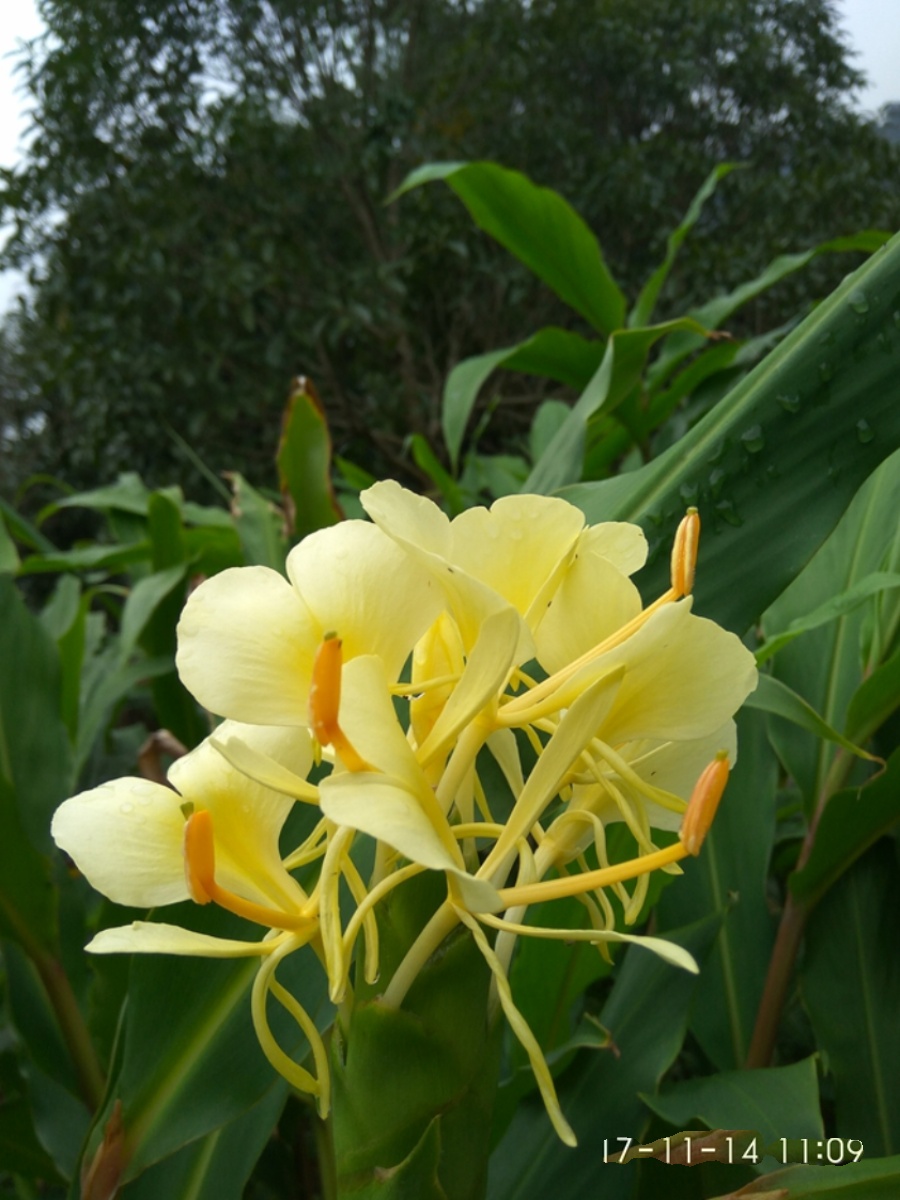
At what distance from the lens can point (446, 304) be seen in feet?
13.2

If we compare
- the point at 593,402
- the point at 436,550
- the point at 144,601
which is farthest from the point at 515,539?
the point at 144,601

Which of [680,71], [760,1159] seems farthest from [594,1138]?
[680,71]

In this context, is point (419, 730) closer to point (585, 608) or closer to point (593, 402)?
point (585, 608)

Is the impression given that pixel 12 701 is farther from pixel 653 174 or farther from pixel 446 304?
pixel 653 174

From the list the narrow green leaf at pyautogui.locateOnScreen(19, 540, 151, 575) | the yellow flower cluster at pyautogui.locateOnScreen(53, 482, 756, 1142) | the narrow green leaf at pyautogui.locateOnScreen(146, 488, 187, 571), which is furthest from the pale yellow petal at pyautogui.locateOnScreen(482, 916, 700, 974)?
the narrow green leaf at pyautogui.locateOnScreen(19, 540, 151, 575)

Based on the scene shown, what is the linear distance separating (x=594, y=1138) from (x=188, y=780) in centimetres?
33

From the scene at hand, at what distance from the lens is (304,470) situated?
80cm

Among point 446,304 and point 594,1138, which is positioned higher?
point 446,304

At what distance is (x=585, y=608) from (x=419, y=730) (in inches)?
2.3

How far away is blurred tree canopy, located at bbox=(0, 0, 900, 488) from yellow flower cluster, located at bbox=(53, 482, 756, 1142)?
3.32 metres

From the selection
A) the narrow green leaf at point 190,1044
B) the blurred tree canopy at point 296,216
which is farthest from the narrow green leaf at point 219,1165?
the blurred tree canopy at point 296,216

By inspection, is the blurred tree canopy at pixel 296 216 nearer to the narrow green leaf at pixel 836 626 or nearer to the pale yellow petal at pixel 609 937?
the narrow green leaf at pixel 836 626

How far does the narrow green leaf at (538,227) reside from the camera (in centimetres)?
98

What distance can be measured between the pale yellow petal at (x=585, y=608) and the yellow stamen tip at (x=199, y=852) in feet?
0.35
